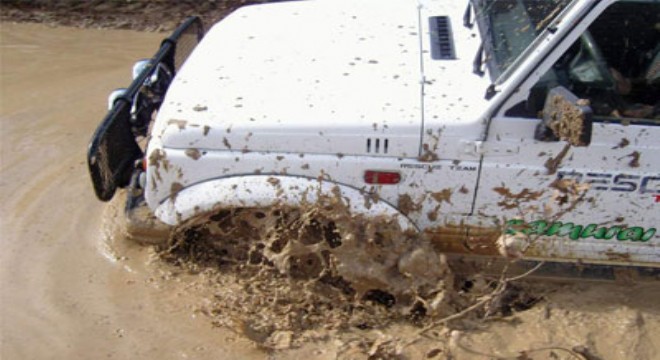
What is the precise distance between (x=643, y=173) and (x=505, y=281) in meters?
0.82

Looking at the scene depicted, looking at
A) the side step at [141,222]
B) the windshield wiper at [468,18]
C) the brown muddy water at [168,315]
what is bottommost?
the brown muddy water at [168,315]

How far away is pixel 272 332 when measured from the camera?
11.1ft

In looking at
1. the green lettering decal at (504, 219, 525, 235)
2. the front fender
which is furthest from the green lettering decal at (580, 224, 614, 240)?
the front fender

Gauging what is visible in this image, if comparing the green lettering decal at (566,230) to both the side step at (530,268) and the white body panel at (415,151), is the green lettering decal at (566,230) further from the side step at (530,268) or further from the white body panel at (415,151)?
the side step at (530,268)

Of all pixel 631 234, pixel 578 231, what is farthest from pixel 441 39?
pixel 631 234

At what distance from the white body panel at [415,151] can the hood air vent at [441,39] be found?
9 centimetres

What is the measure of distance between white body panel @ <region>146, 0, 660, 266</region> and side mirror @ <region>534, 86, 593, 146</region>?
0.38 feet

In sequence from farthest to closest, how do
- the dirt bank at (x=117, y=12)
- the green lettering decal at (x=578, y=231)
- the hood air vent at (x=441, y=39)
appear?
1. the dirt bank at (x=117, y=12)
2. the hood air vent at (x=441, y=39)
3. the green lettering decal at (x=578, y=231)

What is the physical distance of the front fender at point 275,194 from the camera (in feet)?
10.4

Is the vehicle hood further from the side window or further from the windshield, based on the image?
the side window

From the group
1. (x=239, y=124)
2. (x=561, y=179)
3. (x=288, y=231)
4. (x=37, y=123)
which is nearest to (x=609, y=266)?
(x=561, y=179)

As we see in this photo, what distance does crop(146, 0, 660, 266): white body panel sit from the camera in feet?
9.98

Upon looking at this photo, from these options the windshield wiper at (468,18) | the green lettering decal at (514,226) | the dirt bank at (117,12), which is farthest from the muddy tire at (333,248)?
the dirt bank at (117,12)

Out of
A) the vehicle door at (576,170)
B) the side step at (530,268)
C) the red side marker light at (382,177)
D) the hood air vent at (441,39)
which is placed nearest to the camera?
the vehicle door at (576,170)
